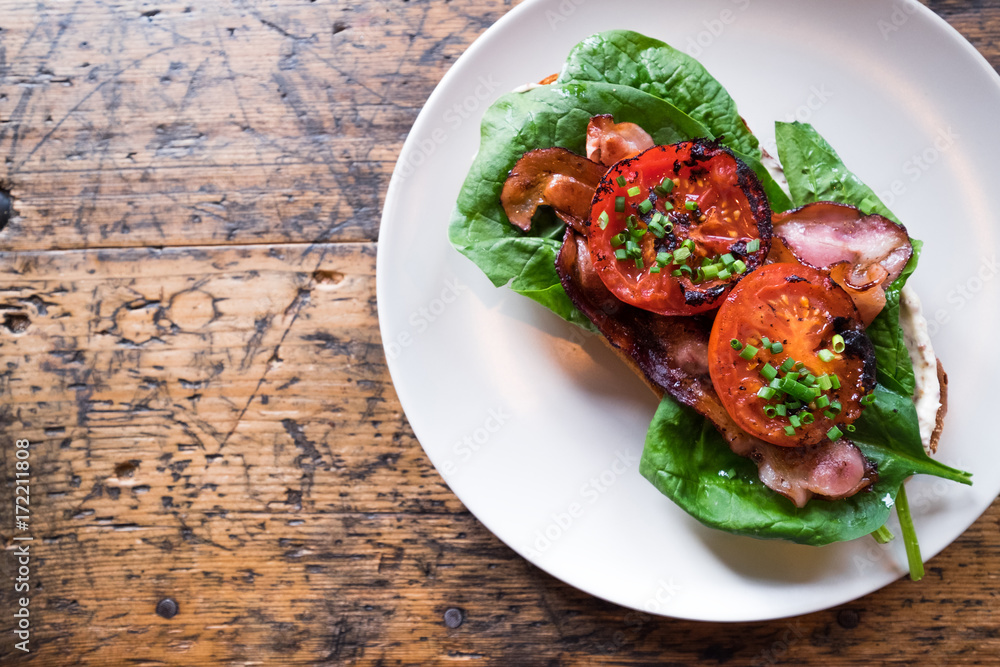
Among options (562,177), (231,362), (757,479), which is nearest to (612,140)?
(562,177)

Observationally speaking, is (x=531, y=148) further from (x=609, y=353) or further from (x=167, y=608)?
(x=167, y=608)

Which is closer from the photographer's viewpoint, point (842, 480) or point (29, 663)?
point (842, 480)

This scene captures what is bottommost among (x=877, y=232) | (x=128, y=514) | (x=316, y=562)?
(x=128, y=514)

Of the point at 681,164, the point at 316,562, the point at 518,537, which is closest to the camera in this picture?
the point at 681,164

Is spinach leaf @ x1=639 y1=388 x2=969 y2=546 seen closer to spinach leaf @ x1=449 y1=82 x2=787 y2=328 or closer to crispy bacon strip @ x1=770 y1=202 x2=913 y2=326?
crispy bacon strip @ x1=770 y1=202 x2=913 y2=326

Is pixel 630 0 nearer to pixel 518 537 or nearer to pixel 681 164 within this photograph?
pixel 681 164

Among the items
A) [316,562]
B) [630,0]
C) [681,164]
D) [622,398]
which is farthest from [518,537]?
[630,0]

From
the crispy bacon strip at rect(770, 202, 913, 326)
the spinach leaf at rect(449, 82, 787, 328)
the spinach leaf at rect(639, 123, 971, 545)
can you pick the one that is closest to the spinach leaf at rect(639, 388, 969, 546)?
the spinach leaf at rect(639, 123, 971, 545)
